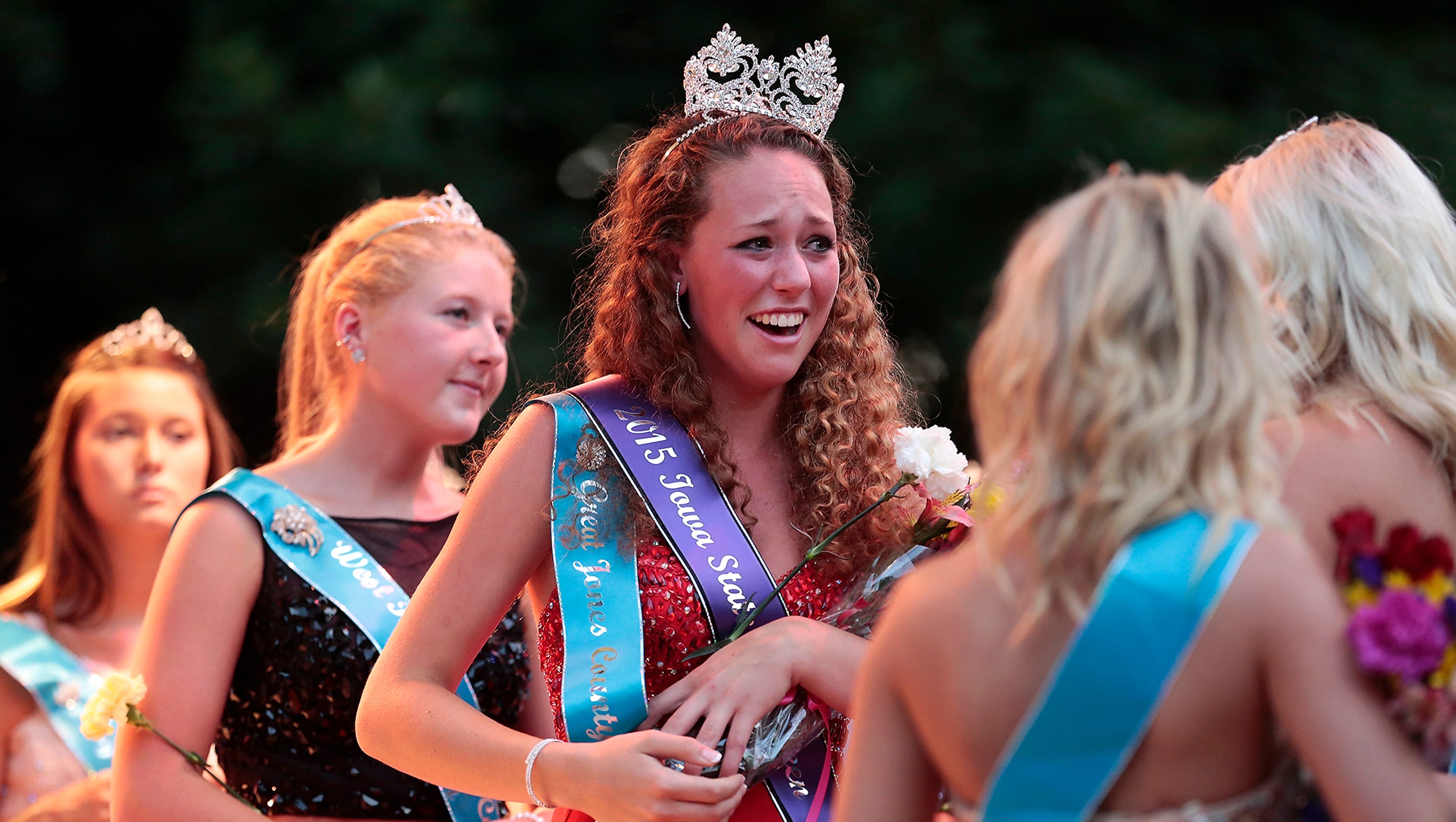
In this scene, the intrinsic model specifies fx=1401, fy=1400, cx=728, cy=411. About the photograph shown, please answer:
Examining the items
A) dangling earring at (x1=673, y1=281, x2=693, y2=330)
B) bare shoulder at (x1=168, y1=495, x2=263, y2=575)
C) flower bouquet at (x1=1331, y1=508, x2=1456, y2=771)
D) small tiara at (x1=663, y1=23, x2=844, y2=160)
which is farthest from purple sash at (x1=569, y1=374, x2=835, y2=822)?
flower bouquet at (x1=1331, y1=508, x2=1456, y2=771)

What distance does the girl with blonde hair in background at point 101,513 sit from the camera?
3090 millimetres

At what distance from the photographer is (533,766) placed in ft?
5.76

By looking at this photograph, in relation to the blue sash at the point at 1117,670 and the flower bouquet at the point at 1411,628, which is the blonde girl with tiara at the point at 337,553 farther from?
the flower bouquet at the point at 1411,628

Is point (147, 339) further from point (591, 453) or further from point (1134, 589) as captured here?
point (1134, 589)

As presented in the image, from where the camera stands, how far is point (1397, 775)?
1114 millimetres

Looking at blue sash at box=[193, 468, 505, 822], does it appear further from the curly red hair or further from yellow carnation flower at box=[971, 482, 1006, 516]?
yellow carnation flower at box=[971, 482, 1006, 516]

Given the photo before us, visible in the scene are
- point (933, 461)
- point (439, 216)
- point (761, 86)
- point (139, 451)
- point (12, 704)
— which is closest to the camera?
point (933, 461)

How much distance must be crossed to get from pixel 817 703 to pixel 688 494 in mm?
350

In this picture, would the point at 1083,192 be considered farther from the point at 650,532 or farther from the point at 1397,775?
the point at 650,532

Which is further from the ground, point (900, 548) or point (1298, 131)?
point (1298, 131)

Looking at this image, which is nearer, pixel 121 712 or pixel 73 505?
pixel 121 712

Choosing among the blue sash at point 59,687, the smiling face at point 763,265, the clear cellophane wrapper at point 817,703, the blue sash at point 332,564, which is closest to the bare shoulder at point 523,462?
the smiling face at point 763,265

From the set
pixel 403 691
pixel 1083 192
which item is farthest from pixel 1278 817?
pixel 403 691

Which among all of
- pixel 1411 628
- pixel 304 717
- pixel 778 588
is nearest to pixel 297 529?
pixel 304 717
